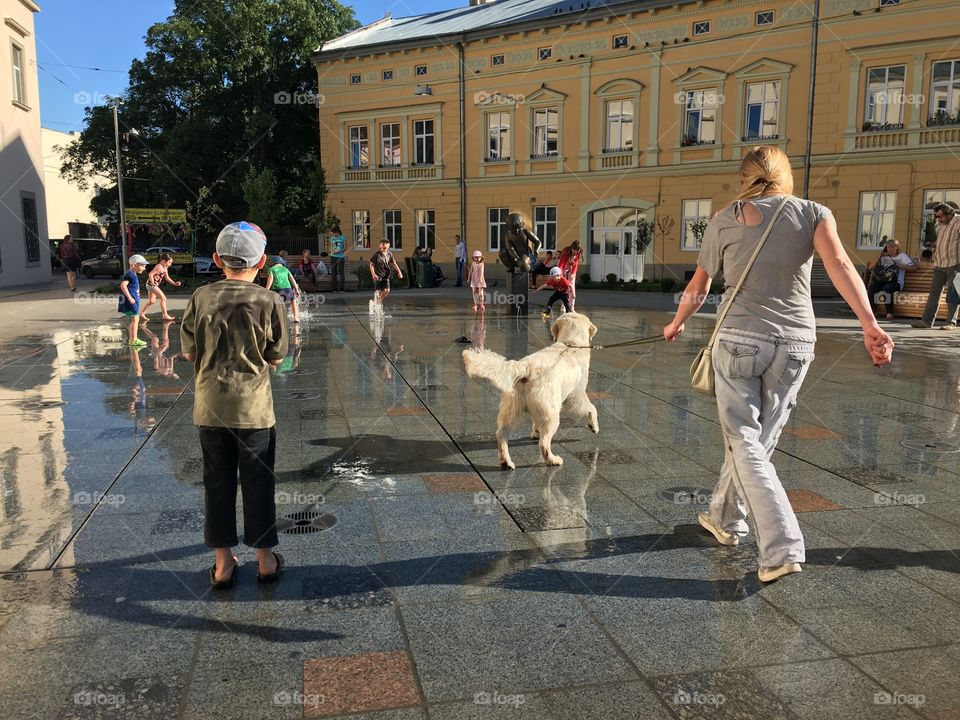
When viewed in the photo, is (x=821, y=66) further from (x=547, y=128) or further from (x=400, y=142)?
(x=400, y=142)

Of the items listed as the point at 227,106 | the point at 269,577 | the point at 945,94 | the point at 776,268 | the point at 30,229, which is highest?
the point at 227,106

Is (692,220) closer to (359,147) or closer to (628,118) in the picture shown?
(628,118)

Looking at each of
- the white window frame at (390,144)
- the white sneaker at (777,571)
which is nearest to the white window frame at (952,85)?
the white window frame at (390,144)

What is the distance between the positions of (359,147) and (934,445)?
1301 inches

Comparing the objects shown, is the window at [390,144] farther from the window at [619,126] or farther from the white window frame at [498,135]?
the window at [619,126]

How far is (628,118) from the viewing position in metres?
29.6

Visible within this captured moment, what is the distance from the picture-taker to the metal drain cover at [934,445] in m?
5.79

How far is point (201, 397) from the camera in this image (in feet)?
11.6

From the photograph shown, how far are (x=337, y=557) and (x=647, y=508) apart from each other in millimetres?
1870

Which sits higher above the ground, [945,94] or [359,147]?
[359,147]

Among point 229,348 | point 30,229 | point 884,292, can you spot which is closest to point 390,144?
point 30,229

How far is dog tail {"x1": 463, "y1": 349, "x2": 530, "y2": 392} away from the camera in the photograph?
503 centimetres

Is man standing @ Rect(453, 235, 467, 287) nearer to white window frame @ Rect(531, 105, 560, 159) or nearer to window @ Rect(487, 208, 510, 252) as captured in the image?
window @ Rect(487, 208, 510, 252)

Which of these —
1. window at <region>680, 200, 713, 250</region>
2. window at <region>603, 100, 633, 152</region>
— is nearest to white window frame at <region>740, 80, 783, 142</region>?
window at <region>680, 200, 713, 250</region>
